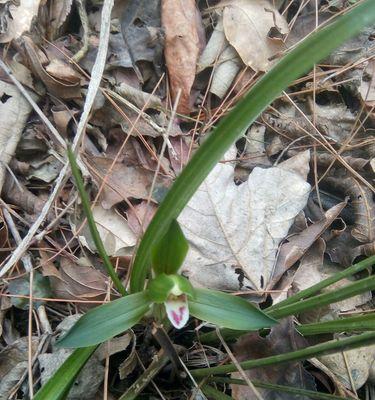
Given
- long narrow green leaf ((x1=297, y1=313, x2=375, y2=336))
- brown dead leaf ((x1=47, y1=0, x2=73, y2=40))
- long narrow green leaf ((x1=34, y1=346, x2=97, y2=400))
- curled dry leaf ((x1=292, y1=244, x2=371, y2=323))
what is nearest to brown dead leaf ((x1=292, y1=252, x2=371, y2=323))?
curled dry leaf ((x1=292, y1=244, x2=371, y2=323))

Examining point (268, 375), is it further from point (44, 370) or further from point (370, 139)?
point (370, 139)

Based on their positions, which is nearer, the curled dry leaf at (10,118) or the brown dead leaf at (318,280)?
the brown dead leaf at (318,280)

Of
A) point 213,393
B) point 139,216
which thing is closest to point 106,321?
point 213,393

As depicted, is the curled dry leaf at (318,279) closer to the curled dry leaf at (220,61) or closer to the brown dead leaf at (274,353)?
the brown dead leaf at (274,353)

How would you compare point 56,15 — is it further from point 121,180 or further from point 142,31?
point 121,180

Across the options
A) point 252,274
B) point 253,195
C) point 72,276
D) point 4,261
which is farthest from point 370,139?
point 4,261

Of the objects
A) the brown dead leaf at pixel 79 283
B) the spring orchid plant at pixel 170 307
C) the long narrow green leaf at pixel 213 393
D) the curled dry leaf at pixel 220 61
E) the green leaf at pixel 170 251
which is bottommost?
the long narrow green leaf at pixel 213 393

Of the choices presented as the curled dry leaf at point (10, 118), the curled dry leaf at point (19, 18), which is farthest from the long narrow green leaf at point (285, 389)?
the curled dry leaf at point (19, 18)
